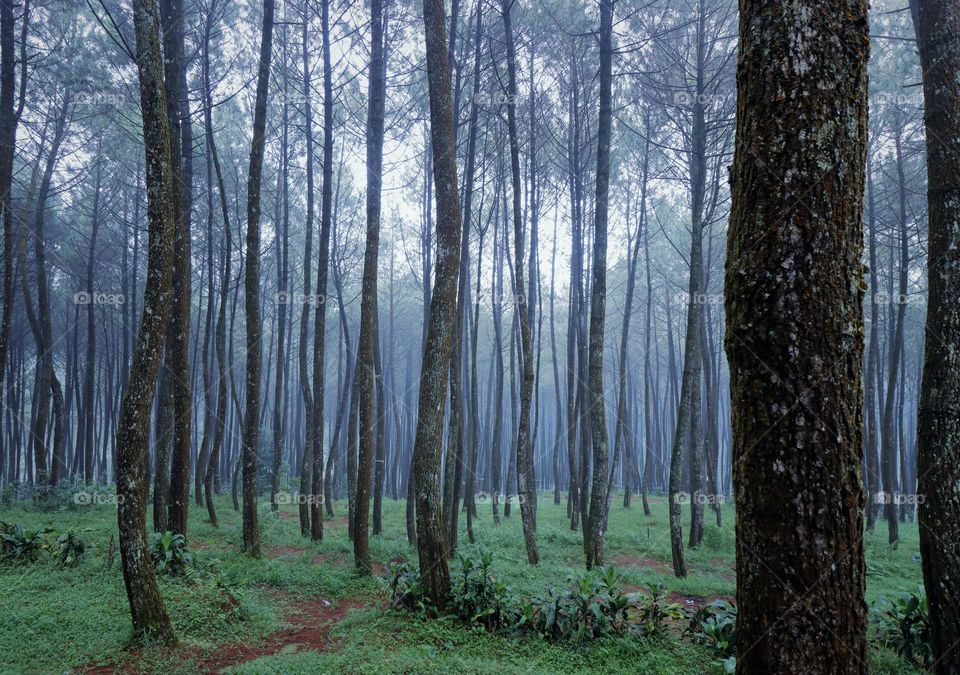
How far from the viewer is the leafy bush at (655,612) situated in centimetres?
565

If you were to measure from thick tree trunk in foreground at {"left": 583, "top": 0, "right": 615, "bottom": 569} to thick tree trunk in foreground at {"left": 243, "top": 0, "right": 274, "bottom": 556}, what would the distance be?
569 centimetres

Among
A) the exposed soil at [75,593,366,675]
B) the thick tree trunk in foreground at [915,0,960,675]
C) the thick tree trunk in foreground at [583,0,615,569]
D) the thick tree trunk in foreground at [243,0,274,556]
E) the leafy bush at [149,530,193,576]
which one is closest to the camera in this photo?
the thick tree trunk in foreground at [915,0,960,675]

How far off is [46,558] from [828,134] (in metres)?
9.91

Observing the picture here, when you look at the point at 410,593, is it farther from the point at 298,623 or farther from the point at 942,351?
the point at 942,351

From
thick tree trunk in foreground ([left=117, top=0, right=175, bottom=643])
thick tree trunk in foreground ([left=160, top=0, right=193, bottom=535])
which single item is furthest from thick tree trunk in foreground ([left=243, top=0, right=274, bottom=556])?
thick tree trunk in foreground ([left=117, top=0, right=175, bottom=643])

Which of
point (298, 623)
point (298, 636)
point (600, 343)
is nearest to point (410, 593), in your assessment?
point (298, 636)

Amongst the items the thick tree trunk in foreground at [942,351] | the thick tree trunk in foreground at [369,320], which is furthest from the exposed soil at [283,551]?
the thick tree trunk in foreground at [942,351]

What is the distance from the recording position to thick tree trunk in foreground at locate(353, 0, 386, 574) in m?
8.51

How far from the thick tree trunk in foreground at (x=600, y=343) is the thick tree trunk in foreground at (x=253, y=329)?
5687 millimetres

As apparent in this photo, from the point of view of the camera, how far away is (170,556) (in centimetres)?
691

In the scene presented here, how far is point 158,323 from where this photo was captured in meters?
5.20

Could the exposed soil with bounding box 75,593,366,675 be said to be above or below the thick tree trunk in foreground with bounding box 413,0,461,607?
below

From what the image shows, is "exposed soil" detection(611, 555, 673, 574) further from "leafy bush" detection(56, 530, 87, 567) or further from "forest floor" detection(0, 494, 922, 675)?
"leafy bush" detection(56, 530, 87, 567)

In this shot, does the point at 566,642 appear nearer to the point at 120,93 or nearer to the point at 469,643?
the point at 469,643
